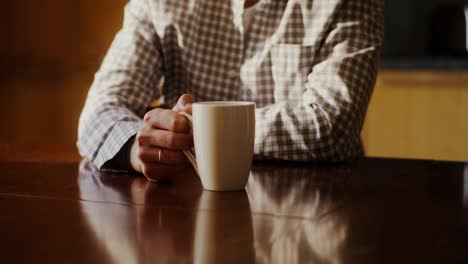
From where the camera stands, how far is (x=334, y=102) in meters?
1.44

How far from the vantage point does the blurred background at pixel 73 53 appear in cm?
307

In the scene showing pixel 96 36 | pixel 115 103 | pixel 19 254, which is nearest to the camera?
pixel 19 254

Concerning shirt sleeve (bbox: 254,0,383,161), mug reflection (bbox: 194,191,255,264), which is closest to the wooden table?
mug reflection (bbox: 194,191,255,264)

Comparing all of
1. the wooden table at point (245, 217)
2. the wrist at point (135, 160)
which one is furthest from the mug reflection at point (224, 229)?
the wrist at point (135, 160)

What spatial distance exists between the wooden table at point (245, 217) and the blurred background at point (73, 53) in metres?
1.82

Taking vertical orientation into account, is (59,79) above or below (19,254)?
below

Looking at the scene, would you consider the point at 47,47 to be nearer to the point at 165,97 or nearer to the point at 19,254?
the point at 165,97

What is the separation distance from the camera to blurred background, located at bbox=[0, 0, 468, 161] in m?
3.07

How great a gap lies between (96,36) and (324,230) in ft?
8.84

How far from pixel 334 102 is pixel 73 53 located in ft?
7.07

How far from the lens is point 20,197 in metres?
1.01

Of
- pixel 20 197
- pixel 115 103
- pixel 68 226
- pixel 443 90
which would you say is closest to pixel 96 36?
pixel 443 90

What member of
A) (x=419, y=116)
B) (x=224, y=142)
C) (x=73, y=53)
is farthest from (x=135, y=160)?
(x=73, y=53)

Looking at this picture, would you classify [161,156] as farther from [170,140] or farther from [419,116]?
[419,116]
